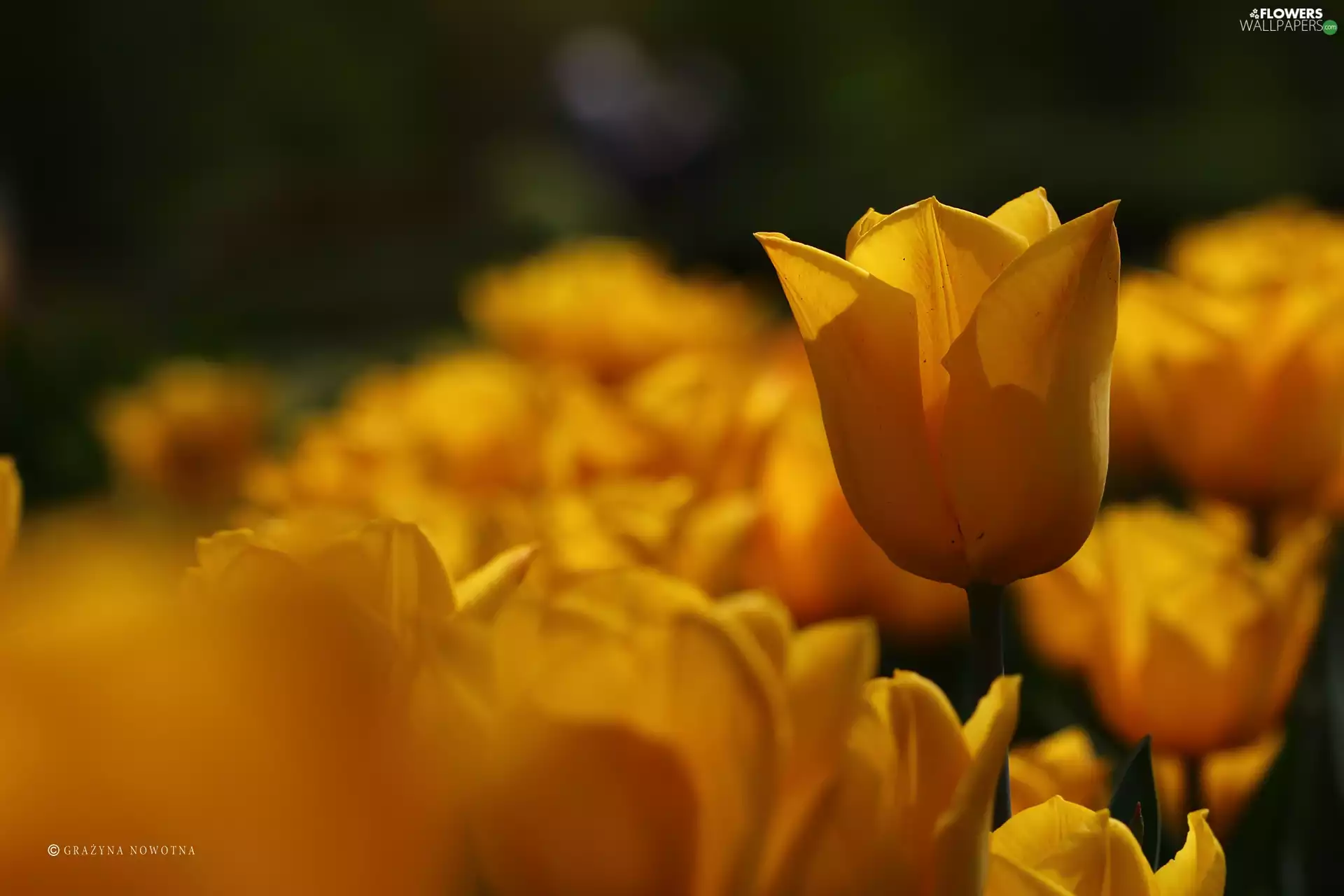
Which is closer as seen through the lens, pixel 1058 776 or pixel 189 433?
pixel 1058 776

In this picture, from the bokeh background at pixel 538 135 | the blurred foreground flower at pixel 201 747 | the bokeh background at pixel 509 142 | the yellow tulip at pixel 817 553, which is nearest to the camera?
the blurred foreground flower at pixel 201 747

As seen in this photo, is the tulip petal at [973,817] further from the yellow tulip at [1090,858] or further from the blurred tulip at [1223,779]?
the blurred tulip at [1223,779]

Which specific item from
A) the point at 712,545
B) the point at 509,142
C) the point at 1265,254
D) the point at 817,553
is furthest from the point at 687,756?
the point at 509,142
